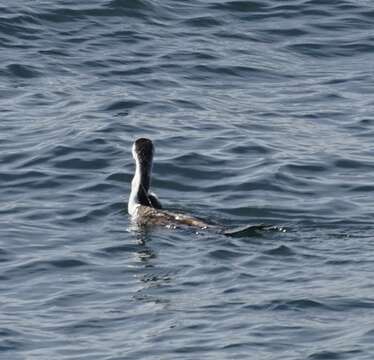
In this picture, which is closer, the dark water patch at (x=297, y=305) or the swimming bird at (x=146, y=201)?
the dark water patch at (x=297, y=305)

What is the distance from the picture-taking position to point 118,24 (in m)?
26.7

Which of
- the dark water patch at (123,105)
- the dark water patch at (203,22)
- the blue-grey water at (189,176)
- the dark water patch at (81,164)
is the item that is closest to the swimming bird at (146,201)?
the blue-grey water at (189,176)

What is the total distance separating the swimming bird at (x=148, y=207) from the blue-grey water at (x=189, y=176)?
148 millimetres

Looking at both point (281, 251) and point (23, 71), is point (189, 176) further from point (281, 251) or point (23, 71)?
point (23, 71)

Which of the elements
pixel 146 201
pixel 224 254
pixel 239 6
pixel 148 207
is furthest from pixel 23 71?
pixel 224 254

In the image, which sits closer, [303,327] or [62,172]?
[303,327]

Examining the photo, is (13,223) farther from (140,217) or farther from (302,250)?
(302,250)

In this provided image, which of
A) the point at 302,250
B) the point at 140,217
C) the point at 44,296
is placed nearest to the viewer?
the point at 44,296

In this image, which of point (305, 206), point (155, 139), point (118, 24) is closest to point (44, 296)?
point (305, 206)

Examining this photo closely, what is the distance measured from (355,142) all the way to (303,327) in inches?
315

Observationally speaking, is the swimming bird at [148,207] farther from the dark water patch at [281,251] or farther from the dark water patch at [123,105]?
the dark water patch at [123,105]

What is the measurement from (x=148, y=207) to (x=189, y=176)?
1.92 m

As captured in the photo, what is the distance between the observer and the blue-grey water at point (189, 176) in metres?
13.9

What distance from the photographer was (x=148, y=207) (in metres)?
17.8
